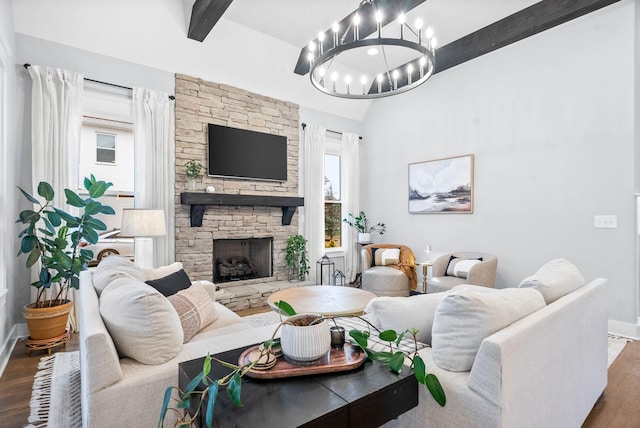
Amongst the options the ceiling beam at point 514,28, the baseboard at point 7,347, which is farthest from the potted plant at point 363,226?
the baseboard at point 7,347

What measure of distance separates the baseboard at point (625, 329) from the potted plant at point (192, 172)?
493 cm

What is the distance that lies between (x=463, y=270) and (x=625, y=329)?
1589mm

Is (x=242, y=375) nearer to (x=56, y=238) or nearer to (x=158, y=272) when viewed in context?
(x=158, y=272)

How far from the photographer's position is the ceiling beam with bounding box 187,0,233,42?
11.1 ft

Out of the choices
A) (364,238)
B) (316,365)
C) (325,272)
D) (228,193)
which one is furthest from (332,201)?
(316,365)

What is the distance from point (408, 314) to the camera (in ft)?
5.13

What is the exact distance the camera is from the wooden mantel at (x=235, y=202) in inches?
163

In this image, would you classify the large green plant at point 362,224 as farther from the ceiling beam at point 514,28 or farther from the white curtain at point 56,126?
the white curtain at point 56,126

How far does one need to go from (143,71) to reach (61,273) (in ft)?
7.97

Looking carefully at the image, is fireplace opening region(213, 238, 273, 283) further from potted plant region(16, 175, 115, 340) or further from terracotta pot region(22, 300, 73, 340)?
terracotta pot region(22, 300, 73, 340)

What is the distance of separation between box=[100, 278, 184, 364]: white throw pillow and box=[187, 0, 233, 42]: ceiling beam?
306cm

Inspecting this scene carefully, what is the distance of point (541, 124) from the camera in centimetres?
401

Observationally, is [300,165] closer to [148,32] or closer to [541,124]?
[148,32]

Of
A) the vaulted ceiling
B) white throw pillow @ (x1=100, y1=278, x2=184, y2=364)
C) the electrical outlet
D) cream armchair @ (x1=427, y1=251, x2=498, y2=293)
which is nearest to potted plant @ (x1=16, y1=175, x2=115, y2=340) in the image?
white throw pillow @ (x1=100, y1=278, x2=184, y2=364)
